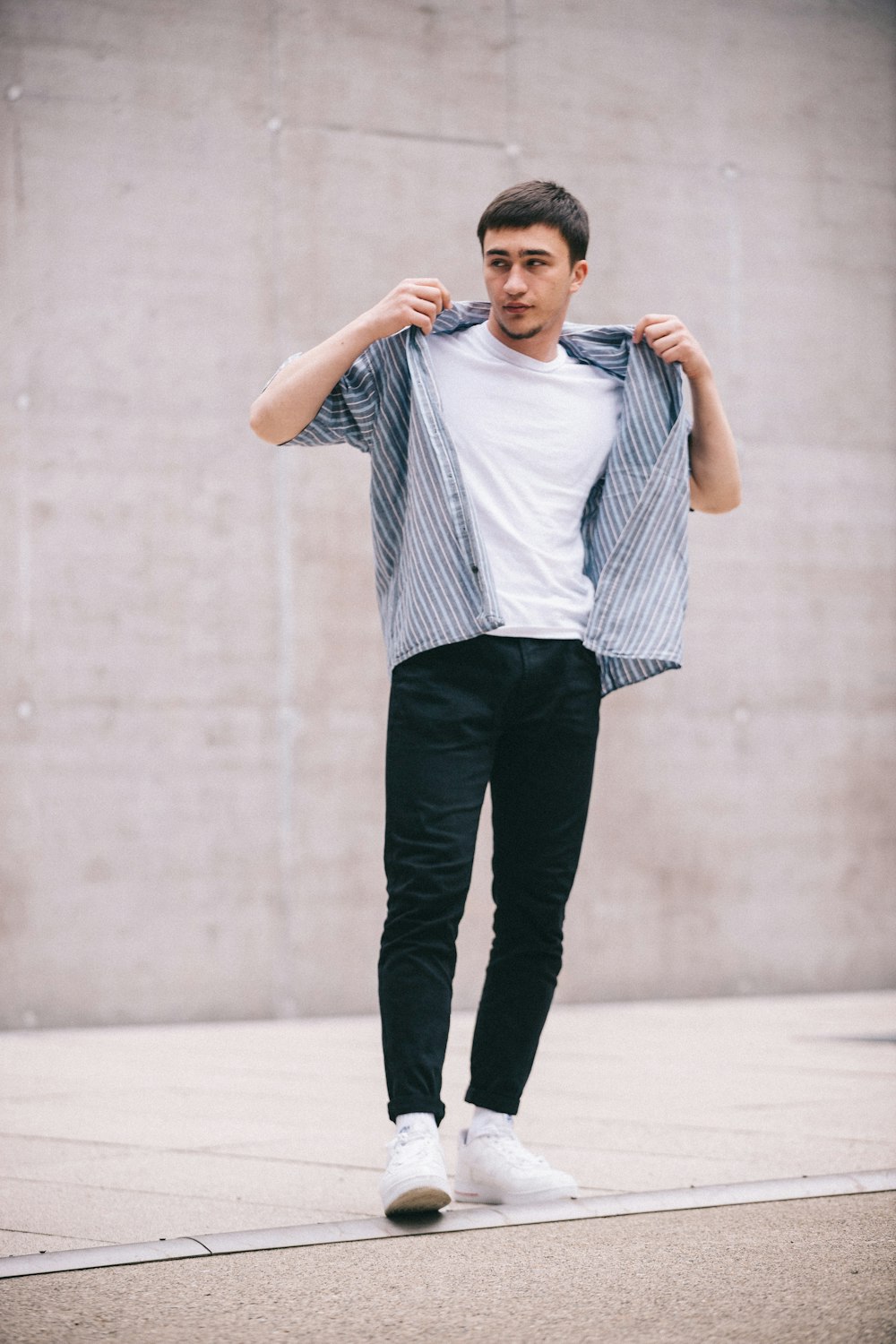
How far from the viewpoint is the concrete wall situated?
554cm

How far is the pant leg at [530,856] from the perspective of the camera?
2.55 m

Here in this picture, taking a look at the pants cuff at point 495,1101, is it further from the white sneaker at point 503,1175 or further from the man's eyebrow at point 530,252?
the man's eyebrow at point 530,252

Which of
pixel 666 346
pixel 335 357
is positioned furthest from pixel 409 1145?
pixel 666 346

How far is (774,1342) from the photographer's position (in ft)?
5.40

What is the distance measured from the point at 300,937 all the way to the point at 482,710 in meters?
3.41

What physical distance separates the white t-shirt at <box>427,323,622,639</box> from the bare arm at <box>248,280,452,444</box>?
4.6 inches

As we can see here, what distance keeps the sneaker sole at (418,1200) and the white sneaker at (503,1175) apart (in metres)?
0.19

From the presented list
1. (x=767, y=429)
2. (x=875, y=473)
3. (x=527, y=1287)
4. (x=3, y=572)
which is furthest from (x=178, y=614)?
(x=527, y=1287)

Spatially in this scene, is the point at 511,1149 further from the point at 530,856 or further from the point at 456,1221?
the point at 530,856

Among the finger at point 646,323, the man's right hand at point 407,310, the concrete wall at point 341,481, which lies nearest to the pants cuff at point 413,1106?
the man's right hand at point 407,310

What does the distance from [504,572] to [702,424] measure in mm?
436

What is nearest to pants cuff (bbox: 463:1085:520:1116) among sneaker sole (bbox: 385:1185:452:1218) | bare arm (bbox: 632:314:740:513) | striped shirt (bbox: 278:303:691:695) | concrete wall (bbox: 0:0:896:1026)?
sneaker sole (bbox: 385:1185:452:1218)

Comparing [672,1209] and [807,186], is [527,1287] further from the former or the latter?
[807,186]

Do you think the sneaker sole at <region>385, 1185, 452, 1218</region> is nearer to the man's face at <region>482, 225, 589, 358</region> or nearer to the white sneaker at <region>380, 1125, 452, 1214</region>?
the white sneaker at <region>380, 1125, 452, 1214</region>
